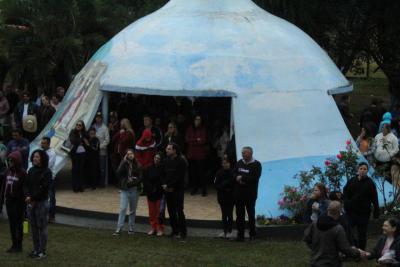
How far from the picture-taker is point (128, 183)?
559 inches

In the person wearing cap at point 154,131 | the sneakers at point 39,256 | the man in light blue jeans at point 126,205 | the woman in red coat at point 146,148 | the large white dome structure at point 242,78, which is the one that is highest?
the large white dome structure at point 242,78

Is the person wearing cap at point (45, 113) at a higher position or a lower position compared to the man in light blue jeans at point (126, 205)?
higher

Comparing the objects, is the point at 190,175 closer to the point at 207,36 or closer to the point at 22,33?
the point at 207,36

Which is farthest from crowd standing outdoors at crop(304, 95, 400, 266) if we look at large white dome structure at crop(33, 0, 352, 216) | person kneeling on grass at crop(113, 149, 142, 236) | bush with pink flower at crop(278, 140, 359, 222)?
person kneeling on grass at crop(113, 149, 142, 236)

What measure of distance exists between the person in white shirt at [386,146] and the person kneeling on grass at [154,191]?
210 inches

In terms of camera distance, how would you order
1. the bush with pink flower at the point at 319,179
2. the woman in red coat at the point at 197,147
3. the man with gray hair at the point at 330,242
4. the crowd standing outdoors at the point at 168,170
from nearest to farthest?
the man with gray hair at the point at 330,242 → the crowd standing outdoors at the point at 168,170 → the bush with pink flower at the point at 319,179 → the woman in red coat at the point at 197,147

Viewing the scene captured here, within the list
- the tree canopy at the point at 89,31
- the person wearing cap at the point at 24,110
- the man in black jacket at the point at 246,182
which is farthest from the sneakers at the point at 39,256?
the tree canopy at the point at 89,31

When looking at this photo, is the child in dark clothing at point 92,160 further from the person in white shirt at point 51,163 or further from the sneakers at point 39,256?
the sneakers at point 39,256

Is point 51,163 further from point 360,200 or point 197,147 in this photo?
point 360,200

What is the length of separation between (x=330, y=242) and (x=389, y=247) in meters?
0.86

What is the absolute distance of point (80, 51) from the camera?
977 inches

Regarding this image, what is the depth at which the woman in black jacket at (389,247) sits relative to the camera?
9.77 meters

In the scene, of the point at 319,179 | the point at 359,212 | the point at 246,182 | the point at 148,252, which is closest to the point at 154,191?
the point at 148,252

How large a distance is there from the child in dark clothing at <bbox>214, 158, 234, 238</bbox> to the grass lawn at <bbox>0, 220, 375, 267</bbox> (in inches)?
16.0
